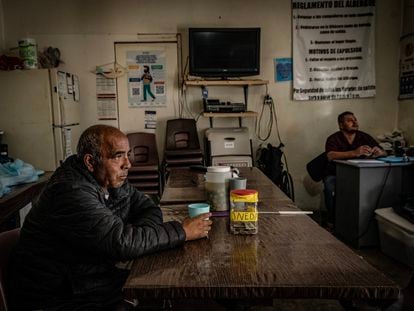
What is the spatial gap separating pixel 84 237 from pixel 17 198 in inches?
68.2

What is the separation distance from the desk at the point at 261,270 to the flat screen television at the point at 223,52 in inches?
123

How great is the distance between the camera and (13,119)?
11.6 feet

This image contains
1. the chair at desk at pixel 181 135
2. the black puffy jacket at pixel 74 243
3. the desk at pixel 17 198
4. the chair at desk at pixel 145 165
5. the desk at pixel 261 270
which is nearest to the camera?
the desk at pixel 261 270

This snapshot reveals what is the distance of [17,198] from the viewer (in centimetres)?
254

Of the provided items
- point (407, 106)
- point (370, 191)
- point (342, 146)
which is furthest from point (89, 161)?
point (407, 106)

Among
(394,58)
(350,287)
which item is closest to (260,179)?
(350,287)

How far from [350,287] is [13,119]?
3558mm

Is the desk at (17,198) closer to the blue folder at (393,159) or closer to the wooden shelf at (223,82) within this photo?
the wooden shelf at (223,82)

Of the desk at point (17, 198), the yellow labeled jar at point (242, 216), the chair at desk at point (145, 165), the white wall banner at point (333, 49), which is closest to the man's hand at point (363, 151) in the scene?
the white wall banner at point (333, 49)

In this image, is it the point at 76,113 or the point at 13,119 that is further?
the point at 76,113

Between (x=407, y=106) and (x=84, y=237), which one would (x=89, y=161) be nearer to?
(x=84, y=237)

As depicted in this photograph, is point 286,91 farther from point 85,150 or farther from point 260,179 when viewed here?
point 85,150

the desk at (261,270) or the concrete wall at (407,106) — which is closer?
the desk at (261,270)

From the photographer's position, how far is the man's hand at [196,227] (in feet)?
3.91
